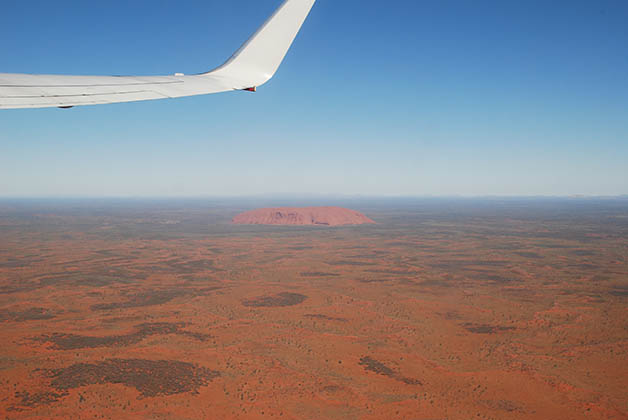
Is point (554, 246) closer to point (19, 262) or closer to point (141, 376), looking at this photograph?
point (141, 376)

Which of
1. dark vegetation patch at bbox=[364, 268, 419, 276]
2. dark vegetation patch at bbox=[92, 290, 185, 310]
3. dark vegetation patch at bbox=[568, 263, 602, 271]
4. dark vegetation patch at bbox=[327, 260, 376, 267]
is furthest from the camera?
dark vegetation patch at bbox=[327, 260, 376, 267]

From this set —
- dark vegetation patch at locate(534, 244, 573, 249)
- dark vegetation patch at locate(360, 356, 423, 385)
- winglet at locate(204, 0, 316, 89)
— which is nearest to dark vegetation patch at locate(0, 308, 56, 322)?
dark vegetation patch at locate(360, 356, 423, 385)

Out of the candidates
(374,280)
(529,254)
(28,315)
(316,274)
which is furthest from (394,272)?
(28,315)

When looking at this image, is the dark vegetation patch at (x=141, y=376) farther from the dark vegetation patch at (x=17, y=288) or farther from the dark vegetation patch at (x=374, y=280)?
the dark vegetation patch at (x=374, y=280)

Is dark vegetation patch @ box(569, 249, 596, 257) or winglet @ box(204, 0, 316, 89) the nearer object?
winglet @ box(204, 0, 316, 89)

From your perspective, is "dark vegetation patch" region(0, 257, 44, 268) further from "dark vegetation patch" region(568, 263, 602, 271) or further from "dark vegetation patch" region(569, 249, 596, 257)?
"dark vegetation patch" region(569, 249, 596, 257)

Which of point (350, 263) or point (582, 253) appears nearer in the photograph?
point (350, 263)
